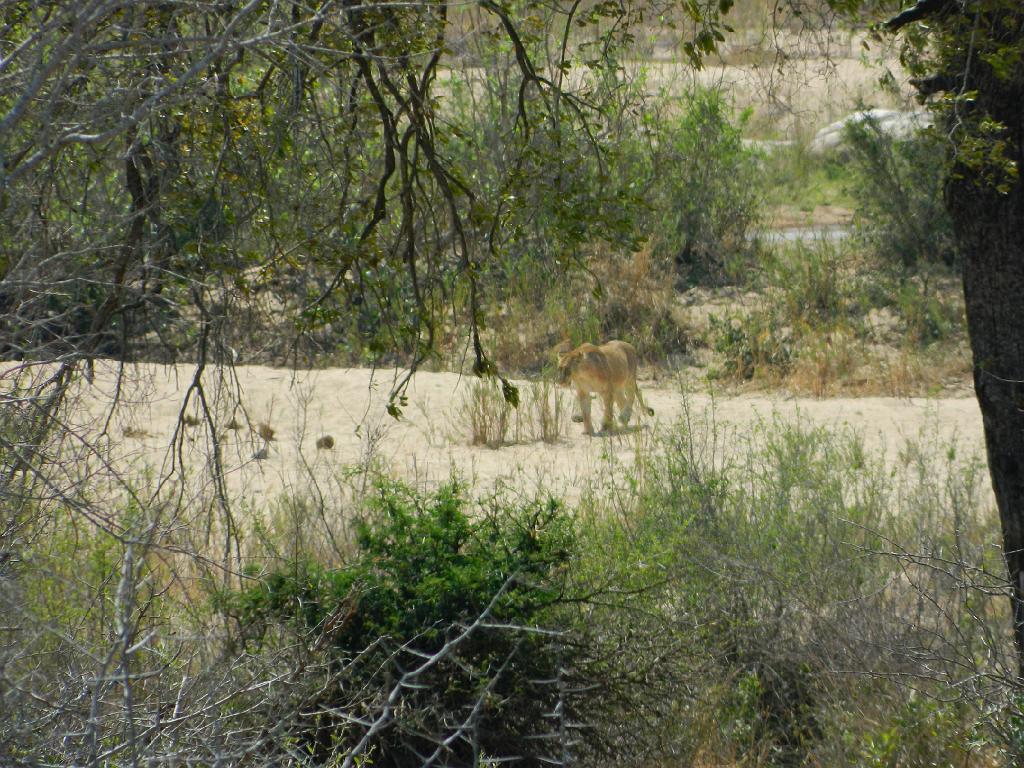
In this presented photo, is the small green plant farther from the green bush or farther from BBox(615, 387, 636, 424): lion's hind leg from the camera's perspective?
the green bush

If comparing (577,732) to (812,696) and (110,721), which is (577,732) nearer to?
(812,696)

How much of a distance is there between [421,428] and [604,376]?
1501 mm

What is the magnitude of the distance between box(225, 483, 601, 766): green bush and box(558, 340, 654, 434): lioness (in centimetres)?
470

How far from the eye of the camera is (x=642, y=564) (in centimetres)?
464

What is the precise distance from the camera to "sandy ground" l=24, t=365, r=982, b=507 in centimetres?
788

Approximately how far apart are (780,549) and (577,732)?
1.41 metres

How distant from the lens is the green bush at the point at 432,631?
4.04 m

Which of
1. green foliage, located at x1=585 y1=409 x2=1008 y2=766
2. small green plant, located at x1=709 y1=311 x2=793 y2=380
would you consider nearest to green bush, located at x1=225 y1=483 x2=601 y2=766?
green foliage, located at x1=585 y1=409 x2=1008 y2=766

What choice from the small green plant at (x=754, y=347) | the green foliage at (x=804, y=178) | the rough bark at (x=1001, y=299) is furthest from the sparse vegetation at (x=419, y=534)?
the green foliage at (x=804, y=178)

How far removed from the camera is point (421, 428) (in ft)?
31.0

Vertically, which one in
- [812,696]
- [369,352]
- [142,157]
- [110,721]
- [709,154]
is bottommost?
[812,696]

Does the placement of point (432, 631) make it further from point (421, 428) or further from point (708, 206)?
point (708, 206)

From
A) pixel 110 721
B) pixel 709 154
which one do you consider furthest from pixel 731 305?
pixel 110 721

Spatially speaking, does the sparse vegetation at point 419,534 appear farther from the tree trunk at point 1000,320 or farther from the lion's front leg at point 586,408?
the lion's front leg at point 586,408
